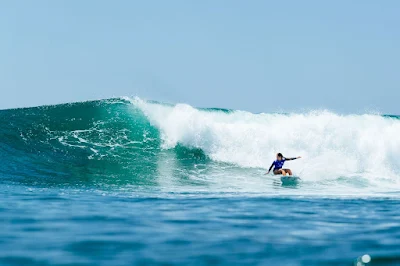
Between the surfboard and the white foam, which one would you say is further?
the white foam

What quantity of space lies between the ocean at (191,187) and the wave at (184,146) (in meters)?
0.06

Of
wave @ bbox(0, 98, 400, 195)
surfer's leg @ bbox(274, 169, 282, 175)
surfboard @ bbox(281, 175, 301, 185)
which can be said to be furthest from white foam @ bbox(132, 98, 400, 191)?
surfboard @ bbox(281, 175, 301, 185)

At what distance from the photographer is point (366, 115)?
24859 mm

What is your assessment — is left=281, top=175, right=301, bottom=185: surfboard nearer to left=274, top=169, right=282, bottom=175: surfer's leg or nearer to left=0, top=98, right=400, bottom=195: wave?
left=0, top=98, right=400, bottom=195: wave

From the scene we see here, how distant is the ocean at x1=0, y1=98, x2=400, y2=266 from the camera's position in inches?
193

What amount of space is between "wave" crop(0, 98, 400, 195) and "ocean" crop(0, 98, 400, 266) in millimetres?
63

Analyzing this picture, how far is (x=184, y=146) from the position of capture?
20266 mm

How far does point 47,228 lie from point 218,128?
15.9 meters

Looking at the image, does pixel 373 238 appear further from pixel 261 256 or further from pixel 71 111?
pixel 71 111

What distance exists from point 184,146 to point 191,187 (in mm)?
7708

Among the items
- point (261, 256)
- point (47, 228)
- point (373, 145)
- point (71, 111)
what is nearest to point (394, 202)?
point (261, 256)

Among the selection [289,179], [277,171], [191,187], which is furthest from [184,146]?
[191,187]

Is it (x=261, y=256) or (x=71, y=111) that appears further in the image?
(x=71, y=111)

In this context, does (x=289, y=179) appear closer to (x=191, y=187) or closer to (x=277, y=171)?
(x=277, y=171)
